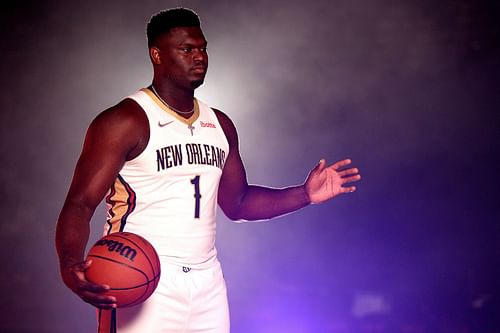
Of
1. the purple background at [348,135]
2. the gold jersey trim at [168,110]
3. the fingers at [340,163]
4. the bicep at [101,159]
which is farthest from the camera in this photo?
the purple background at [348,135]

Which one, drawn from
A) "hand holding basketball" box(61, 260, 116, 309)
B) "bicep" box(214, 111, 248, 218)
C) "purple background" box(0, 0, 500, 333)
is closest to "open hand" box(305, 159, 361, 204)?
"bicep" box(214, 111, 248, 218)

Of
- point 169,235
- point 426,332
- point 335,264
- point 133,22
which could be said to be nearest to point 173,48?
point 169,235

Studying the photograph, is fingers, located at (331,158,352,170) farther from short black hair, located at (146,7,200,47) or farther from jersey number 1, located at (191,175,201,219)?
short black hair, located at (146,7,200,47)

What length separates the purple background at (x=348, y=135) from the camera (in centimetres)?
447

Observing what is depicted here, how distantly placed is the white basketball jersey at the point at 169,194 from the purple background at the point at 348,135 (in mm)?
2280

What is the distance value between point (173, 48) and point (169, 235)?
0.76 metres

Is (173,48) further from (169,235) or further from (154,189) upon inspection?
(169,235)

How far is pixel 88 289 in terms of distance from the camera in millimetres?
1654

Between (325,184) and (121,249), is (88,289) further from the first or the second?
(325,184)

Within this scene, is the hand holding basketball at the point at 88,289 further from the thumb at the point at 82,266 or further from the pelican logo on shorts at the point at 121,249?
the pelican logo on shorts at the point at 121,249

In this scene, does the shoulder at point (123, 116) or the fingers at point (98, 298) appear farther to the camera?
the shoulder at point (123, 116)

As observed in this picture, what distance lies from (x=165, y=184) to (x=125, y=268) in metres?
0.43

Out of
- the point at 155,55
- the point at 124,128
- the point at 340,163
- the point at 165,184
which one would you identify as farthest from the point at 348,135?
the point at 124,128

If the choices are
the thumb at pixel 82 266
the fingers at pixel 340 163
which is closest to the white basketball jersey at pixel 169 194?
the thumb at pixel 82 266
